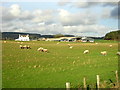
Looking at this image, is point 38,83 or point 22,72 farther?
point 22,72

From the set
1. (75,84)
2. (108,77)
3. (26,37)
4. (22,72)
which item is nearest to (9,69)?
(22,72)

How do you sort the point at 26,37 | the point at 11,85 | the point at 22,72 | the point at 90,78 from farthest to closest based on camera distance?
the point at 26,37 < the point at 22,72 < the point at 90,78 < the point at 11,85

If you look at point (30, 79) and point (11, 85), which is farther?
point (30, 79)

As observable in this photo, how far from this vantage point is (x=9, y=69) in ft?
72.6

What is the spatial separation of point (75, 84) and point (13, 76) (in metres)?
5.69

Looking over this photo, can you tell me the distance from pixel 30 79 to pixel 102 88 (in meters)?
6.02

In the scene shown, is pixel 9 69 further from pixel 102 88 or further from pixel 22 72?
pixel 102 88

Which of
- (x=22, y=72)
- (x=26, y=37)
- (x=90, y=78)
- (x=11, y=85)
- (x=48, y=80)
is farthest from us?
(x=26, y=37)

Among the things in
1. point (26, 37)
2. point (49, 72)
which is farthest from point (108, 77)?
point (26, 37)

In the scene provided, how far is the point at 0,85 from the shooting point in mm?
16516

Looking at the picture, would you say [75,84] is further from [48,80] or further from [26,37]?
[26,37]

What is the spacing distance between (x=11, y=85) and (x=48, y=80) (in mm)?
3185

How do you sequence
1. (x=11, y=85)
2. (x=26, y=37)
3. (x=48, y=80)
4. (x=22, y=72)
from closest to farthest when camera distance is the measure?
(x=11, y=85)
(x=48, y=80)
(x=22, y=72)
(x=26, y=37)

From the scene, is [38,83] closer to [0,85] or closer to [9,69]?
[0,85]
